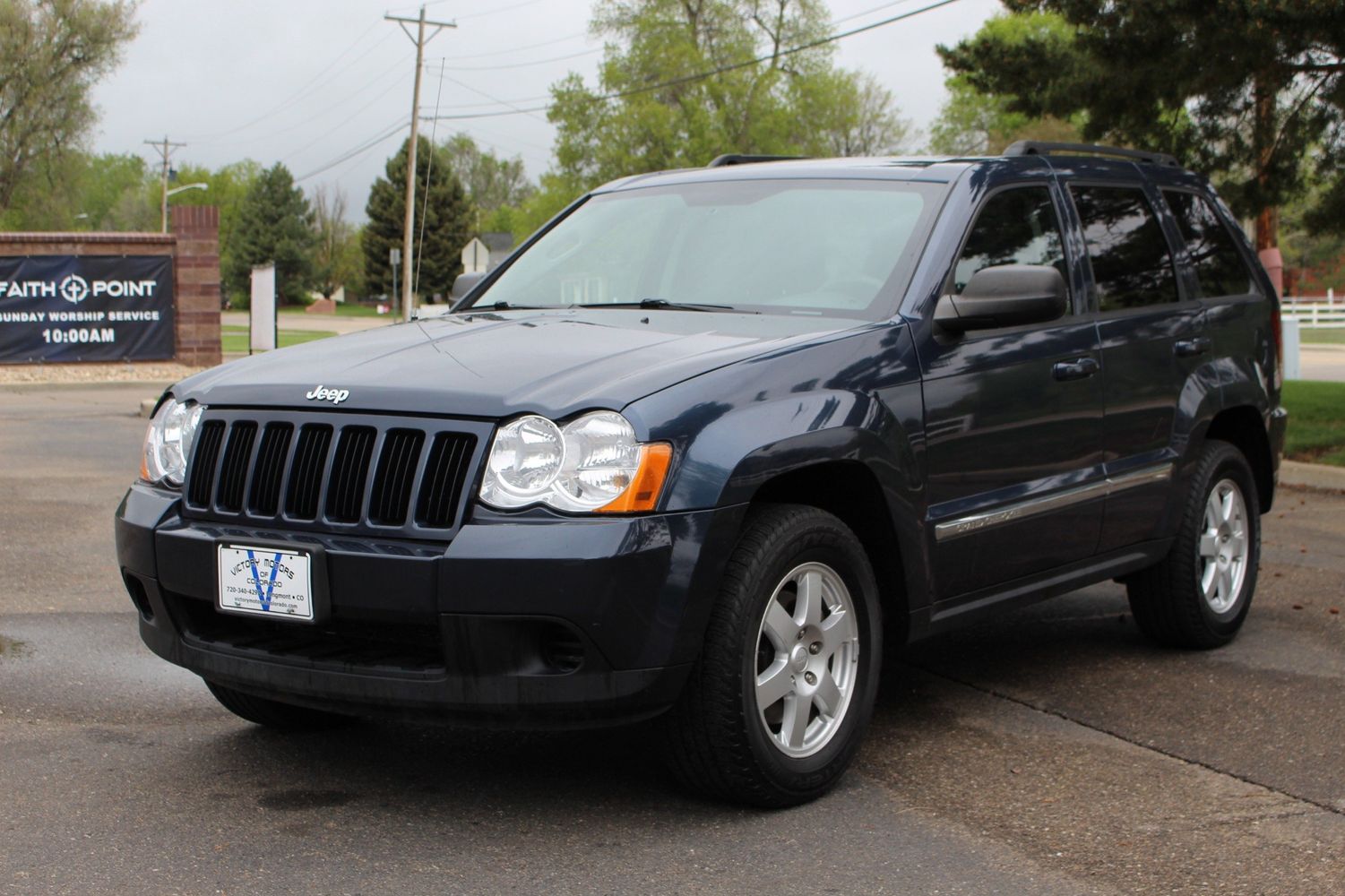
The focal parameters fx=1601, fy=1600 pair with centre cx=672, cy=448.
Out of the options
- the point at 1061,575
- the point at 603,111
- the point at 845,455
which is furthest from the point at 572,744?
the point at 603,111

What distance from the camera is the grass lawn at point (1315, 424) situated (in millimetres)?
13031

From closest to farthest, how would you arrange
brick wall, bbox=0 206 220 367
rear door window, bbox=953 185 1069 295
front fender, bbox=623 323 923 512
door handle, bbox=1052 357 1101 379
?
front fender, bbox=623 323 923 512 < rear door window, bbox=953 185 1069 295 < door handle, bbox=1052 357 1101 379 < brick wall, bbox=0 206 220 367

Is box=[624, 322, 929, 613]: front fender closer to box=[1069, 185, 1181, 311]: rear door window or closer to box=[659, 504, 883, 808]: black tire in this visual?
box=[659, 504, 883, 808]: black tire

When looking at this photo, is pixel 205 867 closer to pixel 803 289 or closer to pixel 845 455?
pixel 845 455

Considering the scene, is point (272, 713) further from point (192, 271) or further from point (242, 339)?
point (242, 339)

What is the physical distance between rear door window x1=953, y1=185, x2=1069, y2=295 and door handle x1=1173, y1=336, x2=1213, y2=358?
2.20 feet

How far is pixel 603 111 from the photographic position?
65.6 meters

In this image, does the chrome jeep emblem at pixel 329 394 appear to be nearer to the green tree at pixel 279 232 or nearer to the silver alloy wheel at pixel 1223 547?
the silver alloy wheel at pixel 1223 547

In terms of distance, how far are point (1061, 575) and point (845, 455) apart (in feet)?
4.63

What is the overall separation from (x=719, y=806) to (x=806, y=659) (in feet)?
1.45

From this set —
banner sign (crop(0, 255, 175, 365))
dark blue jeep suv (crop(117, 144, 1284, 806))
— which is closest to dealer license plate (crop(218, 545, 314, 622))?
dark blue jeep suv (crop(117, 144, 1284, 806))

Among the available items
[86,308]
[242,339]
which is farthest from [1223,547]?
[242,339]

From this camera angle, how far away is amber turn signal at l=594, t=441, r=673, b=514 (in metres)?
3.71

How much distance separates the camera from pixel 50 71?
50688mm
